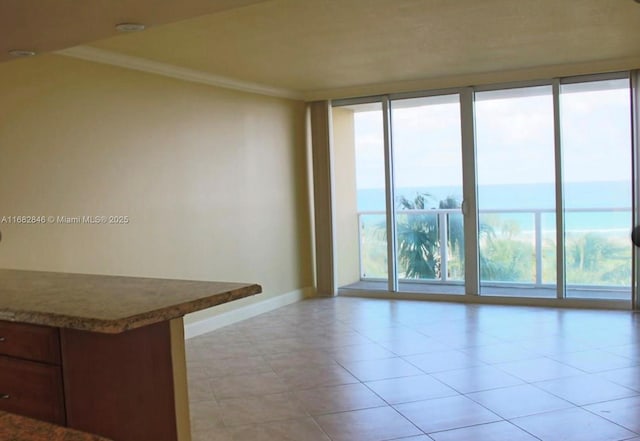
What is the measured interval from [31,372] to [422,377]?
2.59m

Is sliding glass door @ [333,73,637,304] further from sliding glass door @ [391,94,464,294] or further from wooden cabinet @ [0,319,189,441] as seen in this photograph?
wooden cabinet @ [0,319,189,441]

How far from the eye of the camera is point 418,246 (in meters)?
6.67

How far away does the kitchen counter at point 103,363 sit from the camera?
6.25 feet

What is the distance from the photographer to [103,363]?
6.30ft

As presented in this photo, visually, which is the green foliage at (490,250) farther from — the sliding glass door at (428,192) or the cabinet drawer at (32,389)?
the cabinet drawer at (32,389)

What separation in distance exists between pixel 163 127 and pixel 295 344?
2221 millimetres

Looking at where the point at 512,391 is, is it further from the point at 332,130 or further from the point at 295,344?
the point at 332,130

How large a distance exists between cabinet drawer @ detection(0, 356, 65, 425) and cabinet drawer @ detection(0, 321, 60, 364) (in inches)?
1.1

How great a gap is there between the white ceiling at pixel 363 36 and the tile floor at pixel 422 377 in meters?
2.29

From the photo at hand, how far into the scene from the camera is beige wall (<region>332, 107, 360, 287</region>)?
7.14 metres

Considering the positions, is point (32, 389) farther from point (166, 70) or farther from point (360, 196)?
point (360, 196)

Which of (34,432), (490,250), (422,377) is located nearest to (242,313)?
(422,377)

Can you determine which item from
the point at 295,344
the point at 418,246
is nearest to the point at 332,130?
the point at 418,246

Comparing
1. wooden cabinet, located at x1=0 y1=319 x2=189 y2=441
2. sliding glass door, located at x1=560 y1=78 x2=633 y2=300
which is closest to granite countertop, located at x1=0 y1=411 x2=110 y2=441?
wooden cabinet, located at x1=0 y1=319 x2=189 y2=441
